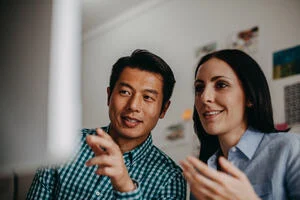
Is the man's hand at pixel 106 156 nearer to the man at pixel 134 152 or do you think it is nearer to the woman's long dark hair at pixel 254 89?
the man at pixel 134 152

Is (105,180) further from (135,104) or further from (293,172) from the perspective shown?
(293,172)

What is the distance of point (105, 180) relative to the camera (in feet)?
3.05

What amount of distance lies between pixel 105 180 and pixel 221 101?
0.36 m

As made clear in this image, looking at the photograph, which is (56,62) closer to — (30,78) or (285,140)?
(30,78)

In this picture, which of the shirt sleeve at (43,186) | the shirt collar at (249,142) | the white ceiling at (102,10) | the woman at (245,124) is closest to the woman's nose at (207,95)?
the woman at (245,124)

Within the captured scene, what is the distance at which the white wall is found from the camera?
1.72 m

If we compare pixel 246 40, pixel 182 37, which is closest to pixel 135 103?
pixel 246 40

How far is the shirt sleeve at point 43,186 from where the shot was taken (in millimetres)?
939

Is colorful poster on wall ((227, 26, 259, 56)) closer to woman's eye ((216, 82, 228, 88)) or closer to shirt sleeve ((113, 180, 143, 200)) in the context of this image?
woman's eye ((216, 82, 228, 88))

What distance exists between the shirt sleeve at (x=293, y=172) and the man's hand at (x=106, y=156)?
14.0 inches

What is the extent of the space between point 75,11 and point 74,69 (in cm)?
7

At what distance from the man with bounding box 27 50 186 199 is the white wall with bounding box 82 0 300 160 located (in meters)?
0.85

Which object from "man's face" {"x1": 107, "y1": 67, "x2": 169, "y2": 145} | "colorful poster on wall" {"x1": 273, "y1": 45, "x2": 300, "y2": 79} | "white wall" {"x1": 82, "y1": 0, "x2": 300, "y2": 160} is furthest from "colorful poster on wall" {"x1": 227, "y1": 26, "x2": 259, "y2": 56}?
"man's face" {"x1": 107, "y1": 67, "x2": 169, "y2": 145}

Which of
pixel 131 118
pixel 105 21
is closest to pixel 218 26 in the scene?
pixel 105 21
